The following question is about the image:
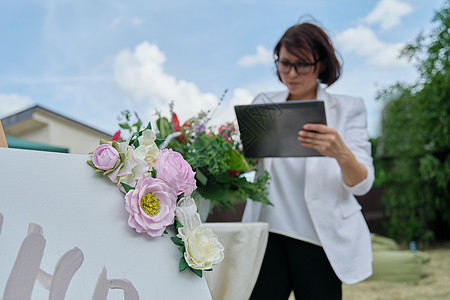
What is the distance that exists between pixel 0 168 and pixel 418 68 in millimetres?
6111

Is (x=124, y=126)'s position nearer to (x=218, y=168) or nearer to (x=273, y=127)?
(x=218, y=168)

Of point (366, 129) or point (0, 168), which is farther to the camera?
point (366, 129)

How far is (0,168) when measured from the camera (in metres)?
0.67

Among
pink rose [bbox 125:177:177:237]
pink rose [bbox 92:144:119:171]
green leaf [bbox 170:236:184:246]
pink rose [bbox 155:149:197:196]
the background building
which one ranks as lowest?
green leaf [bbox 170:236:184:246]

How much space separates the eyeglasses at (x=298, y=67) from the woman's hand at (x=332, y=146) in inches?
8.8

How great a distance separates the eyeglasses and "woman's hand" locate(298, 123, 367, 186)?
22 cm

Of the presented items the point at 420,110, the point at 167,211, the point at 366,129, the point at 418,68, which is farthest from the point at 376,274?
the point at 167,211

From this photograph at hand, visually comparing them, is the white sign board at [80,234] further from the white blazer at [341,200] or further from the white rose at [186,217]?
the white blazer at [341,200]

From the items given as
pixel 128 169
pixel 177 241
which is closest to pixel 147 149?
pixel 128 169

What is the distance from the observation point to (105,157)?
756mm

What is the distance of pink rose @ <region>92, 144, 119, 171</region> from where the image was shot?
0.75 meters

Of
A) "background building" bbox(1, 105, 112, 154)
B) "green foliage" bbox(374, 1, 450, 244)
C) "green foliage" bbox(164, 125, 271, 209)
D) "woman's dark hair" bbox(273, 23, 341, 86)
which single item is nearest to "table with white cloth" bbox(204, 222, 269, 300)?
"green foliage" bbox(164, 125, 271, 209)

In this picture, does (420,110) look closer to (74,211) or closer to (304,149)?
(304,149)

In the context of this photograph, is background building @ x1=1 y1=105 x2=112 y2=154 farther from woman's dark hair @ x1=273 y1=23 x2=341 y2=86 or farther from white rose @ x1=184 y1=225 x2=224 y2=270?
white rose @ x1=184 y1=225 x2=224 y2=270
